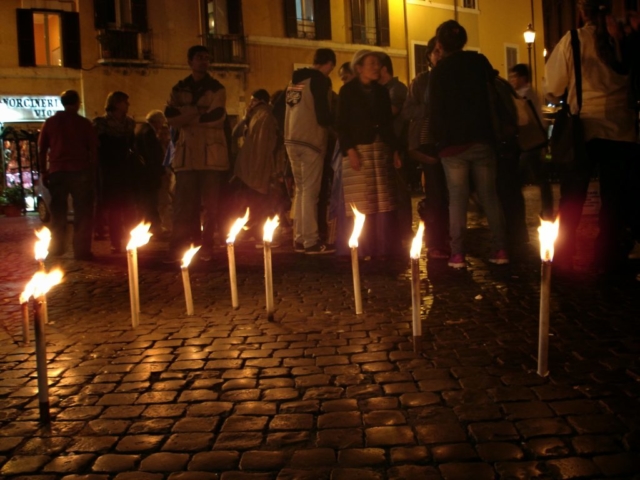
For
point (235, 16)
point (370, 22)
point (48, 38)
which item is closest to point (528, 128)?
point (48, 38)

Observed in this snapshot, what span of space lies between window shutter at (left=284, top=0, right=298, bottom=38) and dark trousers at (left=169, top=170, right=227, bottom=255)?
2285 centimetres

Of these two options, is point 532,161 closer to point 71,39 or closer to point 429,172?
point 429,172

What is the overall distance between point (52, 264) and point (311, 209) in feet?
10.2

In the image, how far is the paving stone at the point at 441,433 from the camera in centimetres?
335

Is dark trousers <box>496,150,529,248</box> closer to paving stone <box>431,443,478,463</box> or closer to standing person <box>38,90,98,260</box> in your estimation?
standing person <box>38,90,98,260</box>

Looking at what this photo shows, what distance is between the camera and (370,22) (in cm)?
3419

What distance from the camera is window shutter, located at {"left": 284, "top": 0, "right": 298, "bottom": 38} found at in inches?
1219

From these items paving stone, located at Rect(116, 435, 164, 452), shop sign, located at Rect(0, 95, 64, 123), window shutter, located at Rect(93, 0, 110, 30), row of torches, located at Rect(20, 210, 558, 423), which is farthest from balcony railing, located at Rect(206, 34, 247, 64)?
paving stone, located at Rect(116, 435, 164, 452)

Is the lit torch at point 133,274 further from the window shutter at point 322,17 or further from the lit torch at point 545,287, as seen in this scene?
the window shutter at point 322,17

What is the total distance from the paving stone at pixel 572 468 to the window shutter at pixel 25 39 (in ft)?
87.7

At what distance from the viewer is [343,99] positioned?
8500 mm

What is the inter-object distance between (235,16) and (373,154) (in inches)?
894

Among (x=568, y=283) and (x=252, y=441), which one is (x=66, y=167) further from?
(x=252, y=441)

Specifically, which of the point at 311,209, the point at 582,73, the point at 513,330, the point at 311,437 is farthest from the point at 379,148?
the point at 311,437
